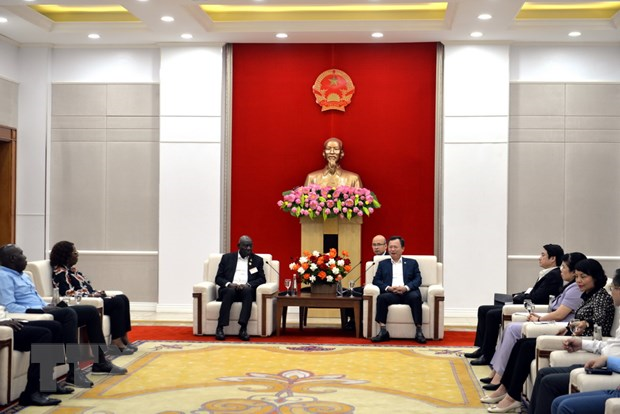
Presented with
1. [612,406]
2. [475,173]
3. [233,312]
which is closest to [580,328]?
[612,406]

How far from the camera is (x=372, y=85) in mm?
12352

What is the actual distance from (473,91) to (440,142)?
2.76 ft

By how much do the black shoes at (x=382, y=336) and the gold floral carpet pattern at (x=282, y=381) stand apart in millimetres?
369

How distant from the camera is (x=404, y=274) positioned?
10.0 m

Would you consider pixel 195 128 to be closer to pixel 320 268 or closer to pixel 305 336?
pixel 320 268

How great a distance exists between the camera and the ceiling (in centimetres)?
1120

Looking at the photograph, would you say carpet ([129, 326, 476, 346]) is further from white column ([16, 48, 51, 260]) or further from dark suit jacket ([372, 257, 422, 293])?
white column ([16, 48, 51, 260])

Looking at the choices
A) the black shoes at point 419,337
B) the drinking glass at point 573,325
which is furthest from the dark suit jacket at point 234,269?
the drinking glass at point 573,325

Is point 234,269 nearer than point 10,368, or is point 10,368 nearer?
point 10,368

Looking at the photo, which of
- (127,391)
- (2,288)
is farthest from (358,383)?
(2,288)

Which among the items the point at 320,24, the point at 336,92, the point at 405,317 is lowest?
Answer: the point at 405,317

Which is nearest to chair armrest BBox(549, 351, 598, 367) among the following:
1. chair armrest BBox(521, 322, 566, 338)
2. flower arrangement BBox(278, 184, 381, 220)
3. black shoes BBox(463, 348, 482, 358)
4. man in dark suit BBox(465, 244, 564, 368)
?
chair armrest BBox(521, 322, 566, 338)

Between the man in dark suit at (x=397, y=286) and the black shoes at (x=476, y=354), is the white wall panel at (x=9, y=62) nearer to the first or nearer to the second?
the man in dark suit at (x=397, y=286)

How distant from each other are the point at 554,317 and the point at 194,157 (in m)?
6.61
